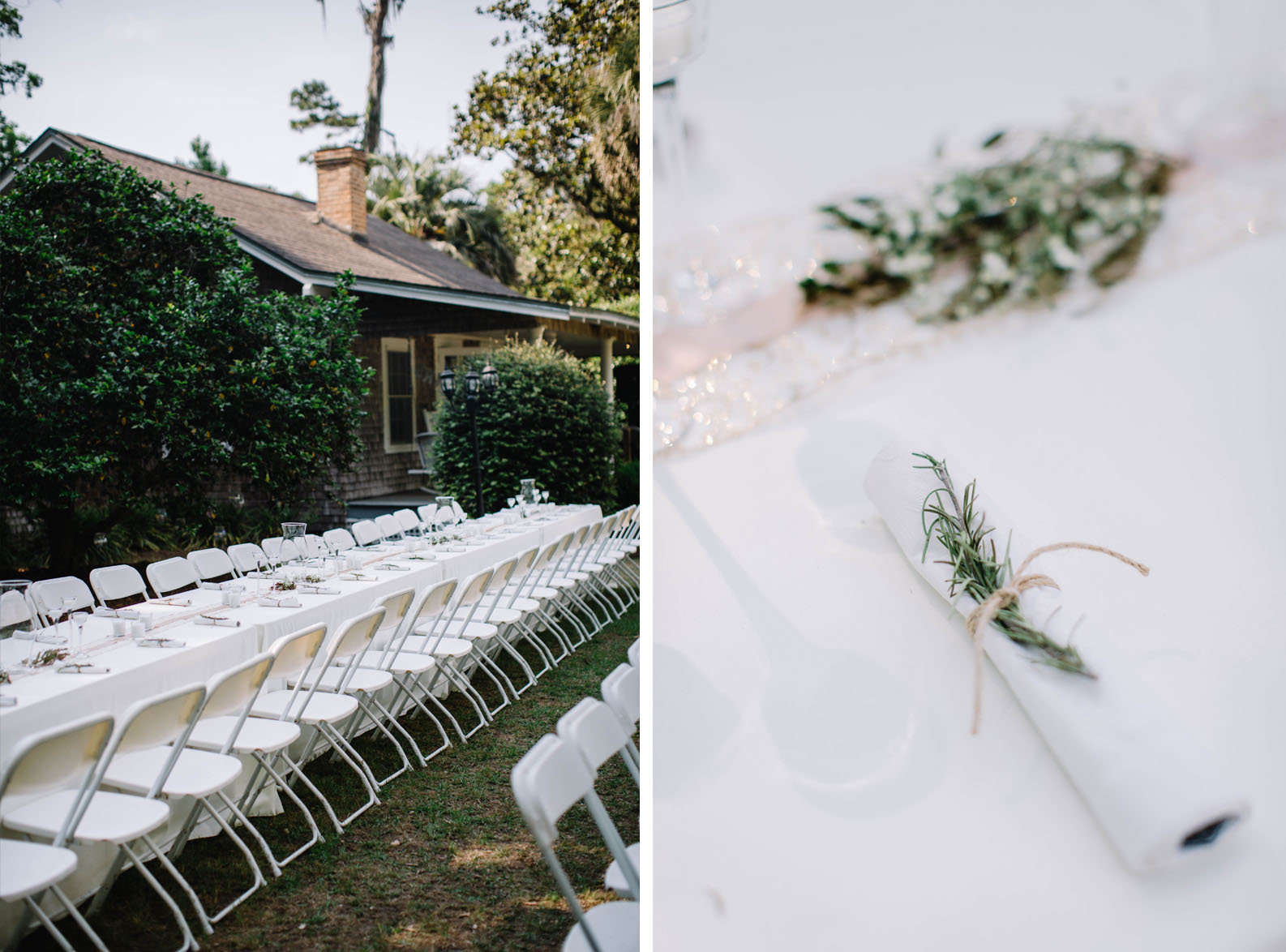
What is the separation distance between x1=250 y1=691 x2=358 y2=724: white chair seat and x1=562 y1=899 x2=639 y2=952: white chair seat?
4.12 feet

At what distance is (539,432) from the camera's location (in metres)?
7.14

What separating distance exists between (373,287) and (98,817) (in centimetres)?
415

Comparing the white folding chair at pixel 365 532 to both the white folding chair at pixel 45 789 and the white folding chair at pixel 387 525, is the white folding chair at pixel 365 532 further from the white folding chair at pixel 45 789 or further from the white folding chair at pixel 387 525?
the white folding chair at pixel 45 789

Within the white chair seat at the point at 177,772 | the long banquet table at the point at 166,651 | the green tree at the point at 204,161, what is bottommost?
the white chair seat at the point at 177,772

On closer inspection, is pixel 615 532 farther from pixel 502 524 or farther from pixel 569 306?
pixel 569 306

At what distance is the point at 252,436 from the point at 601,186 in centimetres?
338

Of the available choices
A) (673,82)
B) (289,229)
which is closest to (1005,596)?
(673,82)

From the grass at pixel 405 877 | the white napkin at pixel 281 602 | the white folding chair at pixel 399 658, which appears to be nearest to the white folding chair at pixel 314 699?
the grass at pixel 405 877

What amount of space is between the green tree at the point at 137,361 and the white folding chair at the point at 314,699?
4.35 ft

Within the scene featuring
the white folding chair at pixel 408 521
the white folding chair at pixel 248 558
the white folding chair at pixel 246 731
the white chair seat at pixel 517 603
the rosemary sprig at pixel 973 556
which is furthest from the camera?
the white folding chair at pixel 408 521

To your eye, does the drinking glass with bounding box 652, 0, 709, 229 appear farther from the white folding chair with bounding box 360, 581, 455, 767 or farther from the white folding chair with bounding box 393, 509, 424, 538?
the white folding chair with bounding box 393, 509, 424, 538

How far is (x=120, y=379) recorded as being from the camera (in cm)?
357

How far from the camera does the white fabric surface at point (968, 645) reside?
68.7 inches

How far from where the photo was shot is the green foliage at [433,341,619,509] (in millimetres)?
6664
